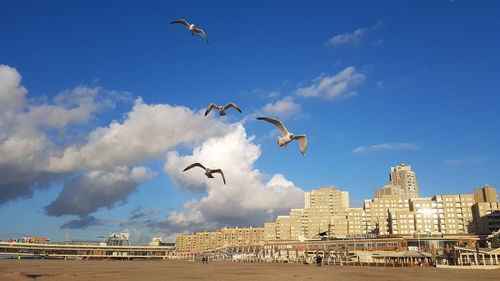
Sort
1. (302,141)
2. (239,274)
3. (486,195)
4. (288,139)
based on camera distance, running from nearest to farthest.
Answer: (288,139)
(302,141)
(239,274)
(486,195)

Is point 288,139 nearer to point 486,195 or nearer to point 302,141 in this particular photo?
point 302,141

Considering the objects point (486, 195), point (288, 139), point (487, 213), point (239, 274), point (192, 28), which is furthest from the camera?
point (486, 195)

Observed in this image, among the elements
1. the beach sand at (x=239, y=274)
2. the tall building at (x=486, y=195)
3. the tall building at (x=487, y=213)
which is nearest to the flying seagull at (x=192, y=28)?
the beach sand at (x=239, y=274)

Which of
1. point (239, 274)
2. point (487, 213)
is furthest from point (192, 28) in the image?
point (487, 213)

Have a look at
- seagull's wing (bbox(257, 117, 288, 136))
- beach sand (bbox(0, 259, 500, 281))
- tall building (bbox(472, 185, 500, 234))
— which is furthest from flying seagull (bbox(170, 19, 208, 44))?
tall building (bbox(472, 185, 500, 234))

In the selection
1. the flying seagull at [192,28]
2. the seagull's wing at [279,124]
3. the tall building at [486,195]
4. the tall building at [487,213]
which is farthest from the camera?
the tall building at [486,195]

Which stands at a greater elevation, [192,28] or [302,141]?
[192,28]

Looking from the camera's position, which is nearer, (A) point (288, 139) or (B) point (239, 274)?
(A) point (288, 139)

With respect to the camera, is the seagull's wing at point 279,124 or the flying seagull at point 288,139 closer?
the seagull's wing at point 279,124

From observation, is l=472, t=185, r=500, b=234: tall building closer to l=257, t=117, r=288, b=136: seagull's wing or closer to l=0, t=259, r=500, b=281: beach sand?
l=0, t=259, r=500, b=281: beach sand

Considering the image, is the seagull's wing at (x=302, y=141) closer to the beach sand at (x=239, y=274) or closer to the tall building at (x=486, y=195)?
the beach sand at (x=239, y=274)

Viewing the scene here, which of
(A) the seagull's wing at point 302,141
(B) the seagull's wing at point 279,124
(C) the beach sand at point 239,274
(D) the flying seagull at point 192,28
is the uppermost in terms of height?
(D) the flying seagull at point 192,28

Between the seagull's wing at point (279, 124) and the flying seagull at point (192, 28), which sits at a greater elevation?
the flying seagull at point (192, 28)

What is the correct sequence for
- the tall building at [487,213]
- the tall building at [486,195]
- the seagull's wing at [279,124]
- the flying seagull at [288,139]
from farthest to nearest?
the tall building at [486,195] → the tall building at [487,213] → the flying seagull at [288,139] → the seagull's wing at [279,124]
